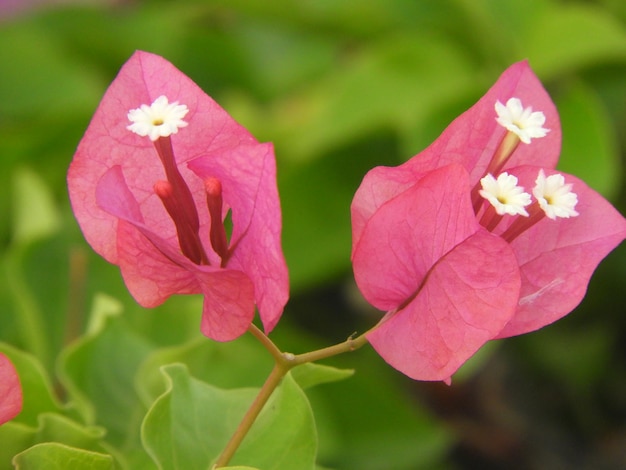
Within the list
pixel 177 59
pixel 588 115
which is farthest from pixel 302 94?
pixel 588 115

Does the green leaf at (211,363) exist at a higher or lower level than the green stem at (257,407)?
lower

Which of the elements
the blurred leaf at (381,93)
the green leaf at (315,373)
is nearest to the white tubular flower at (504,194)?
the green leaf at (315,373)

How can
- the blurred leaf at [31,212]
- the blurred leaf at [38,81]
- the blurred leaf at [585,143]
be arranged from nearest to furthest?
1. the blurred leaf at [31,212]
2. the blurred leaf at [585,143]
3. the blurred leaf at [38,81]

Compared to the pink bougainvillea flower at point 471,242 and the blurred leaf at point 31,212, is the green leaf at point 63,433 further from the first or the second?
the blurred leaf at point 31,212

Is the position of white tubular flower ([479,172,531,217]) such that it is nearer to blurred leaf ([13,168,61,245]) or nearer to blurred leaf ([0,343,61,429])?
→ blurred leaf ([0,343,61,429])

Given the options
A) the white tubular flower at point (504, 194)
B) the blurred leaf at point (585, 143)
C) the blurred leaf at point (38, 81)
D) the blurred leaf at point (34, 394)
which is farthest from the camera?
the blurred leaf at point (38, 81)

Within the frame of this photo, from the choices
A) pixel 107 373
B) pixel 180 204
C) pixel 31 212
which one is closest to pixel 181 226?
pixel 180 204

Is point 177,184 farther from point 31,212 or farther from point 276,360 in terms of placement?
point 31,212

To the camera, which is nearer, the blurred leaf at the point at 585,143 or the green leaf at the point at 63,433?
the green leaf at the point at 63,433

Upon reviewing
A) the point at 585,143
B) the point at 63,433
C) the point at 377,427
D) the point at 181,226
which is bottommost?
the point at 377,427
